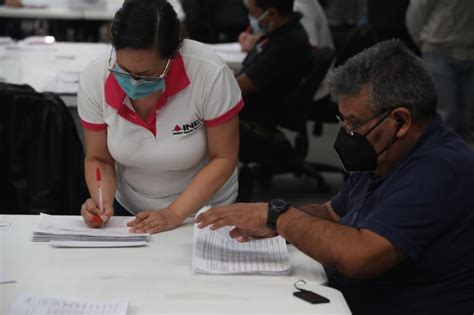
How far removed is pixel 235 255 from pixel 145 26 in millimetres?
664

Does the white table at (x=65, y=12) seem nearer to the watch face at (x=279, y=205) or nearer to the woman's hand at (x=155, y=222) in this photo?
the woman's hand at (x=155, y=222)

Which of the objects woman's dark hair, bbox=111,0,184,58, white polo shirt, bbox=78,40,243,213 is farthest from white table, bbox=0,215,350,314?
woman's dark hair, bbox=111,0,184,58

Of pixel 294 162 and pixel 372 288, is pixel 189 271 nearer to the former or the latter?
pixel 372 288

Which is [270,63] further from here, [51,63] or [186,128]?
[186,128]

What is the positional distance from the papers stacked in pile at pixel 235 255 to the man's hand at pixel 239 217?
0.06m

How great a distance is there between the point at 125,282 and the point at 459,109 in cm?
384

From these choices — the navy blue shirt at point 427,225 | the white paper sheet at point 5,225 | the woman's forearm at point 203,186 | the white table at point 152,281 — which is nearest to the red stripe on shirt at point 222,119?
the woman's forearm at point 203,186

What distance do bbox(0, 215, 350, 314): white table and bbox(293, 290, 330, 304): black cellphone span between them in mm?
17

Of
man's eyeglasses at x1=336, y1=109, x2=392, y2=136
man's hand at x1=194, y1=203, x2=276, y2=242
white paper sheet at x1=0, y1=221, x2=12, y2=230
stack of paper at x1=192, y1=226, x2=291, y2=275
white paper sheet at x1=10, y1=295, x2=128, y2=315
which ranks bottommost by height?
white paper sheet at x1=0, y1=221, x2=12, y2=230

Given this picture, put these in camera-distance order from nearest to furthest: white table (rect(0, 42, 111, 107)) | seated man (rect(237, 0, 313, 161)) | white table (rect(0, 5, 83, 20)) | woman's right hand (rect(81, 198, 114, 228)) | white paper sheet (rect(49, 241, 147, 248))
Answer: white paper sheet (rect(49, 241, 147, 248)), woman's right hand (rect(81, 198, 114, 228)), white table (rect(0, 42, 111, 107)), seated man (rect(237, 0, 313, 161)), white table (rect(0, 5, 83, 20))

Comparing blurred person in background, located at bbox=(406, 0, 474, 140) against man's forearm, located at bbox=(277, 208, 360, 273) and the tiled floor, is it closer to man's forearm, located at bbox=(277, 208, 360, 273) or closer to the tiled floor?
the tiled floor

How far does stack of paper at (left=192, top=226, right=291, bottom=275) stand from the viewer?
2.03 meters

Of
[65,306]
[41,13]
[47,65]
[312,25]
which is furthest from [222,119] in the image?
[41,13]

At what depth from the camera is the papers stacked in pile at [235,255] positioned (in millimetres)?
2029
